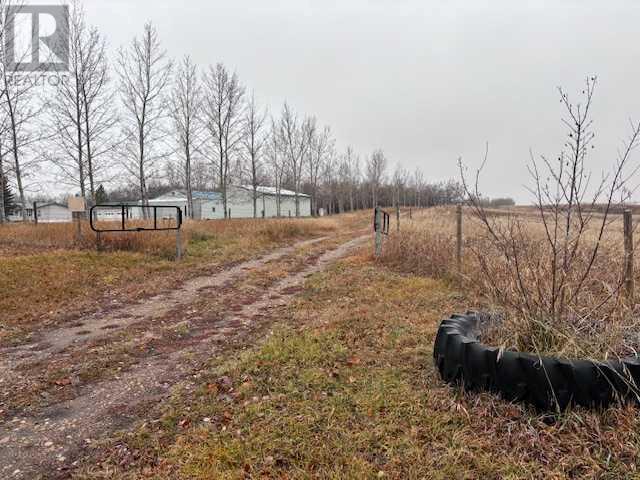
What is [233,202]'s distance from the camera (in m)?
44.4

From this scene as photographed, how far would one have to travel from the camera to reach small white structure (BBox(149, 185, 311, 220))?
137 ft

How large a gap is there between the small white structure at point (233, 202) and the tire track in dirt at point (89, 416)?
34961 millimetres

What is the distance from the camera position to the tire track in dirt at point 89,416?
89.7 inches

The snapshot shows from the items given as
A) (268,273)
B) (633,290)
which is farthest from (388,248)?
(633,290)

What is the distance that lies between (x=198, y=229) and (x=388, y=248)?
809 centimetres

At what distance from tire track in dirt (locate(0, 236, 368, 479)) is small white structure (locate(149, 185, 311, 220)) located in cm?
3496

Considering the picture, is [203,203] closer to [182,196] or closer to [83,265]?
[182,196]

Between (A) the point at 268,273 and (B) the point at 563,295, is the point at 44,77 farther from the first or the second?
(B) the point at 563,295

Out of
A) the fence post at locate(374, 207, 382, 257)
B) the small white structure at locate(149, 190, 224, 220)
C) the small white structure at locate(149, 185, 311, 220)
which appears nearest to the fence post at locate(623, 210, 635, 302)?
the fence post at locate(374, 207, 382, 257)

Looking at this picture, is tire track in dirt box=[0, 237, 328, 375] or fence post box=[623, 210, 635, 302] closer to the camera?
tire track in dirt box=[0, 237, 328, 375]

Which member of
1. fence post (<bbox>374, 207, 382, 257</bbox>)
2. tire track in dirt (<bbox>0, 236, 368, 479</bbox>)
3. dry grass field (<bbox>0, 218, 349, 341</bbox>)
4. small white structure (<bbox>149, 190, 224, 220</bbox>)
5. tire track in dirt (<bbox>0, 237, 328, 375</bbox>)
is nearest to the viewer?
tire track in dirt (<bbox>0, 236, 368, 479</bbox>)

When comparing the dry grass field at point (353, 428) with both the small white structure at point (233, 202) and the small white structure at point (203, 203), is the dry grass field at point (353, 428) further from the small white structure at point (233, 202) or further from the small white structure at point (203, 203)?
the small white structure at point (203, 203)

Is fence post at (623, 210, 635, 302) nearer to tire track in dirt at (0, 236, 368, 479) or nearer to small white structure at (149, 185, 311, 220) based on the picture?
tire track in dirt at (0, 236, 368, 479)

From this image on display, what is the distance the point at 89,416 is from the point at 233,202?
42892mm
